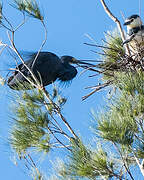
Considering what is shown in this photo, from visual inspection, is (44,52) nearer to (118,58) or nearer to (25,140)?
(118,58)

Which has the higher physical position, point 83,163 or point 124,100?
point 124,100

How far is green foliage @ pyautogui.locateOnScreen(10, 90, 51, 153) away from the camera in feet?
6.42

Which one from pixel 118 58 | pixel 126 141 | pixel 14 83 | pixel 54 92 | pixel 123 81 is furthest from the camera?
pixel 118 58

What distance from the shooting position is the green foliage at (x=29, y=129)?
77.1 inches

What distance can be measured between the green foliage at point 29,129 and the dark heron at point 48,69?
0.50 metres

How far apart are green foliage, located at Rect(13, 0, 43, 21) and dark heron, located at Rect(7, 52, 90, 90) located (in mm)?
373

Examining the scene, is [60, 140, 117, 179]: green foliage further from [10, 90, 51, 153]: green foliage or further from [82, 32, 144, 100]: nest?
[82, 32, 144, 100]: nest

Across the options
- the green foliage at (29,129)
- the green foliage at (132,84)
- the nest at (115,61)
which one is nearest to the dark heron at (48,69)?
the nest at (115,61)

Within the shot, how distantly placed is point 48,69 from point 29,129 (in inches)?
31.2

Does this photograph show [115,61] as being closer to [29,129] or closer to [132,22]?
[132,22]

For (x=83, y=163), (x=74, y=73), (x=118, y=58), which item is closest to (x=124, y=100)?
(x=83, y=163)

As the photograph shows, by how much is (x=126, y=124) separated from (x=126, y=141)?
2.2 inches

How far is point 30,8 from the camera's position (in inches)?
87.1

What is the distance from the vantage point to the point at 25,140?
6.42ft
